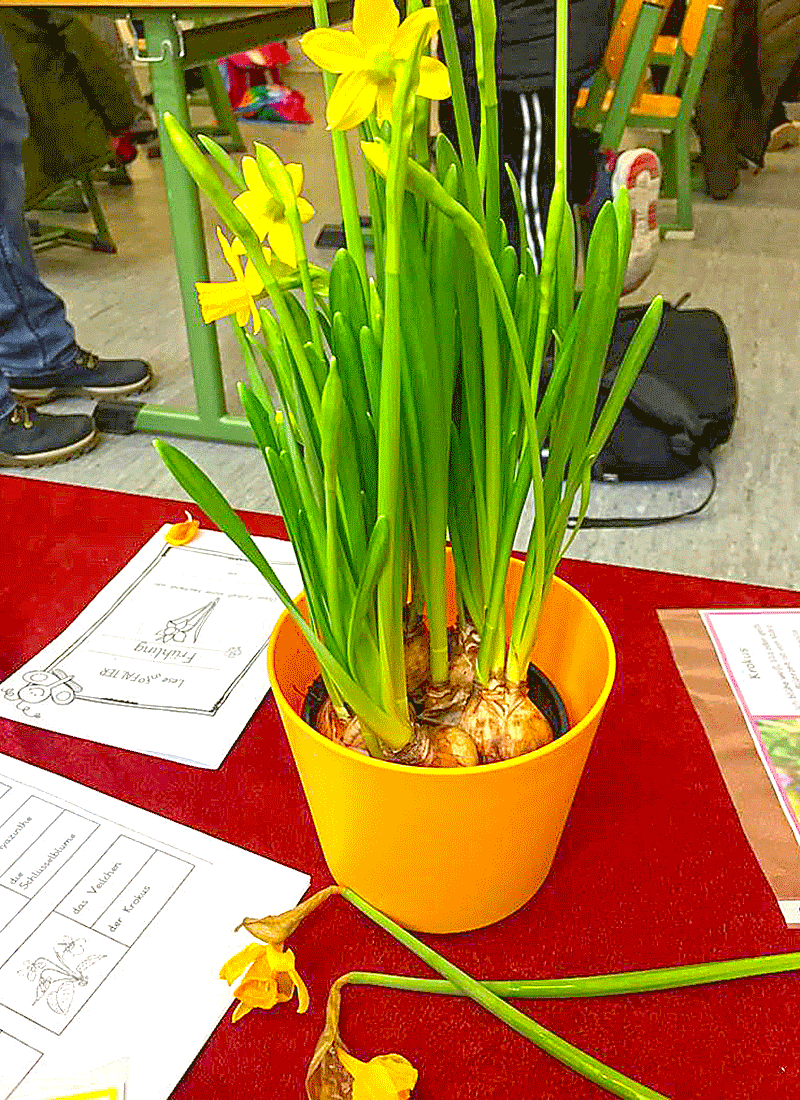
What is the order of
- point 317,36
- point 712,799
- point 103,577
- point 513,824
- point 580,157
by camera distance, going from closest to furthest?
point 317,36, point 513,824, point 712,799, point 103,577, point 580,157

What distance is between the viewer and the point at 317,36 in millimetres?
287

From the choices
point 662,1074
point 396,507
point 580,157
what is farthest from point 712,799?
point 580,157

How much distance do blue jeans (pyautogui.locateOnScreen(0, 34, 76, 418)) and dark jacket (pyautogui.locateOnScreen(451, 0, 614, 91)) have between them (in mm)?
760

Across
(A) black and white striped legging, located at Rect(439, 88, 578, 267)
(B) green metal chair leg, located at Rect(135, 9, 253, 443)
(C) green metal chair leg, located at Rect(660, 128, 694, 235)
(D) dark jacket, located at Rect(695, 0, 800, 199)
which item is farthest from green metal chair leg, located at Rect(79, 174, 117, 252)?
(D) dark jacket, located at Rect(695, 0, 800, 199)

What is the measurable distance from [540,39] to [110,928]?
1657 millimetres

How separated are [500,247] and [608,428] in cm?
9

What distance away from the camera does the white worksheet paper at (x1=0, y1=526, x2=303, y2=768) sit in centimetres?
56

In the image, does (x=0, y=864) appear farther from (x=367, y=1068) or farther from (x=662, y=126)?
(x=662, y=126)

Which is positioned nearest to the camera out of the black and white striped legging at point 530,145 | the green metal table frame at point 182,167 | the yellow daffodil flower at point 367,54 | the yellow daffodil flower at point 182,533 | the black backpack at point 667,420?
the yellow daffodil flower at point 367,54

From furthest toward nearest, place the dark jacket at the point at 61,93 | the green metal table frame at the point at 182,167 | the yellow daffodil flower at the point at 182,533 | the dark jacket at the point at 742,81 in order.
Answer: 1. the dark jacket at the point at 742,81
2. the dark jacket at the point at 61,93
3. the green metal table frame at the point at 182,167
4. the yellow daffodil flower at the point at 182,533

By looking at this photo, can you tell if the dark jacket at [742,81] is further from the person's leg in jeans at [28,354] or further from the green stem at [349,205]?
the green stem at [349,205]

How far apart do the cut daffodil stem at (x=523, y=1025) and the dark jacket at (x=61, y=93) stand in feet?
7.89

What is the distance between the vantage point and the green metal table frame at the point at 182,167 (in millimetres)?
1421

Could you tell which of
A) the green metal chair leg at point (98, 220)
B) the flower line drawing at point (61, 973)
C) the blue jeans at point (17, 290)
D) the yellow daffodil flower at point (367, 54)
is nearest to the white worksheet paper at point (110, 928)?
the flower line drawing at point (61, 973)
